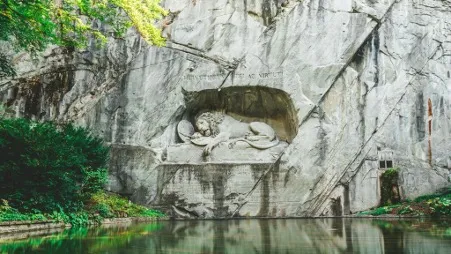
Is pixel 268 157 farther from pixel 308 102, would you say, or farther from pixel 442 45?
pixel 442 45

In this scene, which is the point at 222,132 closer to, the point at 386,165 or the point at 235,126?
the point at 235,126

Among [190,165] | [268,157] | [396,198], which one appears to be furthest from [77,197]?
[396,198]

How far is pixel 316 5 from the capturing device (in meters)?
12.7

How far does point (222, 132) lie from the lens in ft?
42.0

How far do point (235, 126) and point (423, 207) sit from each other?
232 inches

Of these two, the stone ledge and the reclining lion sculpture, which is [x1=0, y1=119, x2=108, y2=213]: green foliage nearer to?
the stone ledge

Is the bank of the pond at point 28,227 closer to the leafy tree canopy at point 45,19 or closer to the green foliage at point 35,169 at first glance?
the green foliage at point 35,169

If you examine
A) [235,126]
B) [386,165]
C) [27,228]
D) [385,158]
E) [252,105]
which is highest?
[252,105]

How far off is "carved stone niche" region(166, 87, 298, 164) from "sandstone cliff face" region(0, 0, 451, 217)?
0.19 feet

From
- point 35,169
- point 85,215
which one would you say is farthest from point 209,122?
point 35,169

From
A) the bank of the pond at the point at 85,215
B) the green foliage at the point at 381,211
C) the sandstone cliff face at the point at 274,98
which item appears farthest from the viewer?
the sandstone cliff face at the point at 274,98

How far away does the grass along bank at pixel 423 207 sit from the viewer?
9977 millimetres

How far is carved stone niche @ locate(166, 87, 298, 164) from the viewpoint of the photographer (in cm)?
1213

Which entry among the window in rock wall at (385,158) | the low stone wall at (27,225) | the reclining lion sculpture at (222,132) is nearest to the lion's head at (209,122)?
the reclining lion sculpture at (222,132)
